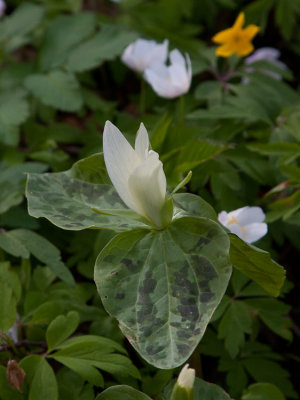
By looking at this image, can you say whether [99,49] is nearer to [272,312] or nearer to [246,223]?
[246,223]

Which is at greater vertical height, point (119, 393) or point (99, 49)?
point (99, 49)

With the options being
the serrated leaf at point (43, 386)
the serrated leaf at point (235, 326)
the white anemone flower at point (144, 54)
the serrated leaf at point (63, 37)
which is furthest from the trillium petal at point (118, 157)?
the serrated leaf at point (63, 37)

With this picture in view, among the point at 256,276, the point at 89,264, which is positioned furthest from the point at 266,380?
the point at 89,264

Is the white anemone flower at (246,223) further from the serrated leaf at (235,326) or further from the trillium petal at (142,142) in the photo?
the trillium petal at (142,142)

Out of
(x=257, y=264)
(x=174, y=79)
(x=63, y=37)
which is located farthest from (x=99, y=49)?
(x=257, y=264)

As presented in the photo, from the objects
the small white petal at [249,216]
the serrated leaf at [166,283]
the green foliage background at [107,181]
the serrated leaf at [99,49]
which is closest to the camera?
the serrated leaf at [166,283]

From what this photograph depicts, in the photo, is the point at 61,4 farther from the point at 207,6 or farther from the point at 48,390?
the point at 48,390
